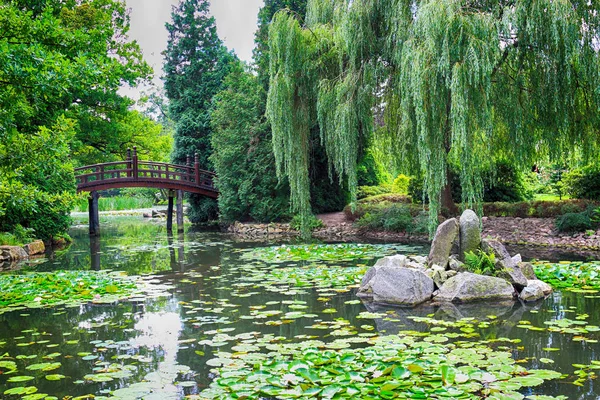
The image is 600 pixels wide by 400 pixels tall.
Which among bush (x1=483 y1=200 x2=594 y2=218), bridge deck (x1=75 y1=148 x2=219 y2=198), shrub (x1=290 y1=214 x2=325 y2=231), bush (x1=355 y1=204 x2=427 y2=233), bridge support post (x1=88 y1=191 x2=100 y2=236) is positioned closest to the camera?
bush (x1=483 y1=200 x2=594 y2=218)

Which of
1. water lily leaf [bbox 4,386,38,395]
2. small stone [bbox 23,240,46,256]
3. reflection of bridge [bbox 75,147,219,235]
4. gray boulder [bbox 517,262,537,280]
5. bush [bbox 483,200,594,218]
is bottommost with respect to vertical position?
water lily leaf [bbox 4,386,38,395]

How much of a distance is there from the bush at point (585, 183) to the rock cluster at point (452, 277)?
7442 mm

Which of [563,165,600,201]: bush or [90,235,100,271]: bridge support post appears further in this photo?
[563,165,600,201]: bush

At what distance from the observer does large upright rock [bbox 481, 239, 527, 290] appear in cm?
645

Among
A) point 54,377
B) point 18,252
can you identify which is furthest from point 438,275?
point 18,252

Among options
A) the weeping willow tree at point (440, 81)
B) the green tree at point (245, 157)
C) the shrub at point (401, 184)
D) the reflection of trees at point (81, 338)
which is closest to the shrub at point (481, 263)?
the weeping willow tree at point (440, 81)

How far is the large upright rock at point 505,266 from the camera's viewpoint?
21.2 ft

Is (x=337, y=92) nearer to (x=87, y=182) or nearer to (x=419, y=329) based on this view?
(x=419, y=329)

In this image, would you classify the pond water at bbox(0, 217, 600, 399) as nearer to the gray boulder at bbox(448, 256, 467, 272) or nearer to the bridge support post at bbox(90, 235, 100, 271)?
the gray boulder at bbox(448, 256, 467, 272)

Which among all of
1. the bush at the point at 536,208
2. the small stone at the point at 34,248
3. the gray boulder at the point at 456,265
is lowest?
the gray boulder at the point at 456,265

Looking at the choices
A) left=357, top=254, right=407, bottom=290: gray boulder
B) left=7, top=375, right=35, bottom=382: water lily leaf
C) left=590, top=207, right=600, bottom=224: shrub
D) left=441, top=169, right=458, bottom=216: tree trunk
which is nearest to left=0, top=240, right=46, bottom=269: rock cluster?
left=7, top=375, right=35, bottom=382: water lily leaf

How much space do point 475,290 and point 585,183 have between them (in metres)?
8.98

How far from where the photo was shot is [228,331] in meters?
4.97

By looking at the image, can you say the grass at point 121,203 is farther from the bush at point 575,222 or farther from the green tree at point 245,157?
the bush at point 575,222
